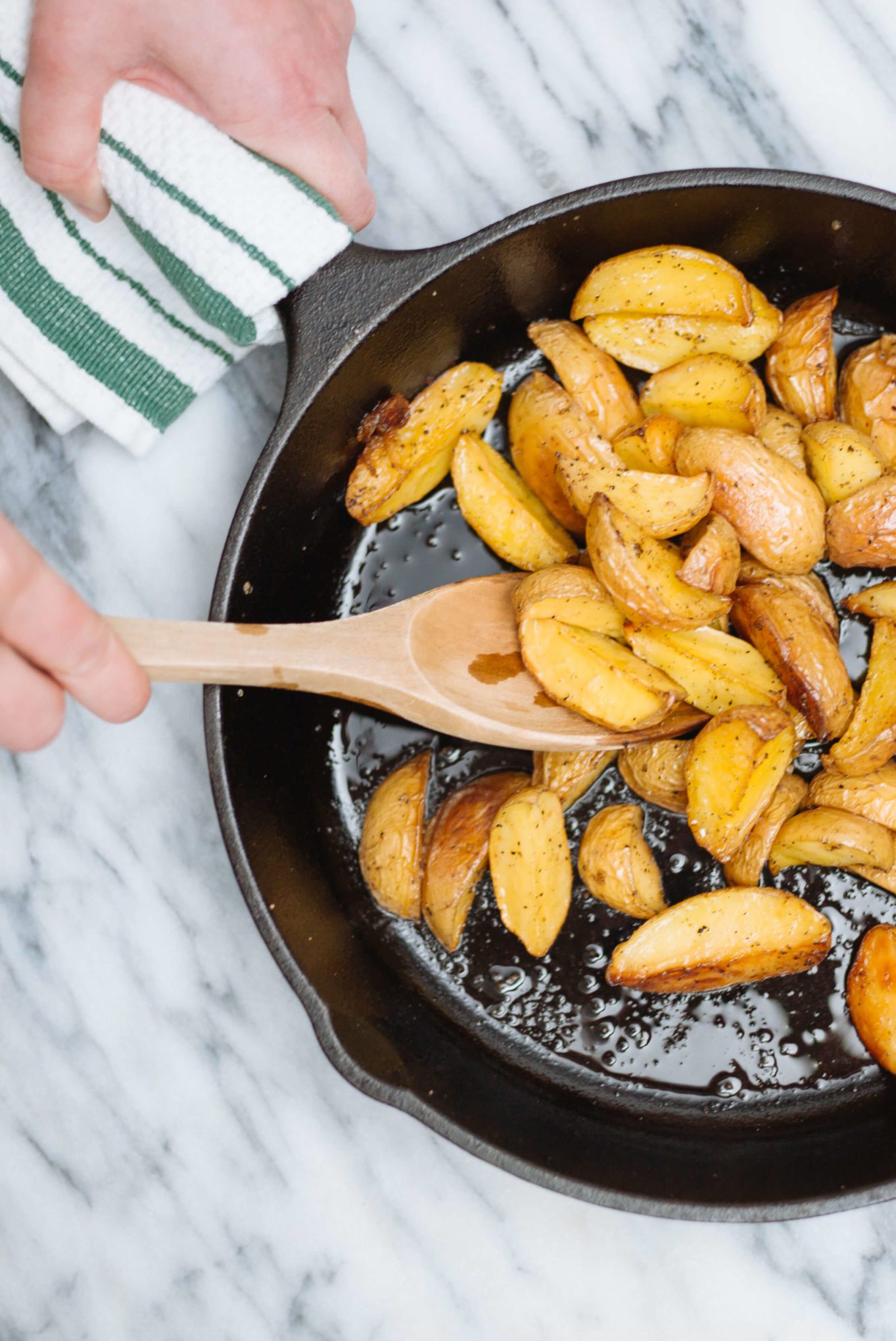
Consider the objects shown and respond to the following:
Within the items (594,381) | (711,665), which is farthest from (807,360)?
(711,665)

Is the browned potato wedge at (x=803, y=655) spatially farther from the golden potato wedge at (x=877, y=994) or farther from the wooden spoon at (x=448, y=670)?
the golden potato wedge at (x=877, y=994)

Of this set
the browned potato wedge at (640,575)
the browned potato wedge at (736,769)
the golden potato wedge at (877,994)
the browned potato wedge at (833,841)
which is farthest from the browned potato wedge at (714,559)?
the golden potato wedge at (877,994)

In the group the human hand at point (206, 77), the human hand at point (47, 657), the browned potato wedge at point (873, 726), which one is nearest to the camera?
the human hand at point (47, 657)

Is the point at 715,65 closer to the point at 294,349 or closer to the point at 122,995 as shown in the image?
the point at 294,349

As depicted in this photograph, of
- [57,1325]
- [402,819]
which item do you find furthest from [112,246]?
[57,1325]

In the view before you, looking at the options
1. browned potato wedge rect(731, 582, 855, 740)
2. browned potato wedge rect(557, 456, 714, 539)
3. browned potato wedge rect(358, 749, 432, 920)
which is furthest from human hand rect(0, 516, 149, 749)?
browned potato wedge rect(731, 582, 855, 740)

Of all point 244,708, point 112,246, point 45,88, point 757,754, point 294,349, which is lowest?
point 757,754
